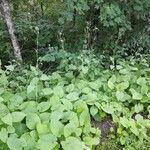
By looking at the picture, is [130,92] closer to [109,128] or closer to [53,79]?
Answer: [109,128]

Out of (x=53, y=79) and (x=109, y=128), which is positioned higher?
(x=53, y=79)

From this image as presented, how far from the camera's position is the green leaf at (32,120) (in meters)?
3.75

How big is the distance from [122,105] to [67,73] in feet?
3.10

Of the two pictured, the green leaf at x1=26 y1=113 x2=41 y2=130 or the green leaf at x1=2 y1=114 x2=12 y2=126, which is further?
the green leaf at x1=26 y1=113 x2=41 y2=130

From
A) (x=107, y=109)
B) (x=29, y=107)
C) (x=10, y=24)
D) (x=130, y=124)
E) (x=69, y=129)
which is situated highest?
(x=10, y=24)

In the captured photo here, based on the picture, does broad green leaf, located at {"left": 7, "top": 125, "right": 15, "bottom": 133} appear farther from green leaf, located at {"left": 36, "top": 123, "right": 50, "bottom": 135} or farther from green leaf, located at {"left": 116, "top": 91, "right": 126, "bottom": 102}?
green leaf, located at {"left": 116, "top": 91, "right": 126, "bottom": 102}

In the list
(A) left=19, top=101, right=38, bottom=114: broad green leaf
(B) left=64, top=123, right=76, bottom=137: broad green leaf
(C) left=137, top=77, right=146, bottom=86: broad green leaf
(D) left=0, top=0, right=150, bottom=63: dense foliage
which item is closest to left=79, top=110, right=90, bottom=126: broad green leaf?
(B) left=64, top=123, right=76, bottom=137: broad green leaf

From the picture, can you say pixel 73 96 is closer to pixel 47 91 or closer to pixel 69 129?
pixel 47 91

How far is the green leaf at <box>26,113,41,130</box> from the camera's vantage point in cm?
375

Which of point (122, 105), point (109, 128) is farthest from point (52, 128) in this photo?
point (122, 105)

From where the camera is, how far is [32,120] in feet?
12.4

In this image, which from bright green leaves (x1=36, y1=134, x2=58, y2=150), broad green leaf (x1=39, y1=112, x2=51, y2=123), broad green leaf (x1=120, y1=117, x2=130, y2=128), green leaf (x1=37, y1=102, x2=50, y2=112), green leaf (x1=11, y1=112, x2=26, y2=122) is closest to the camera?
bright green leaves (x1=36, y1=134, x2=58, y2=150)

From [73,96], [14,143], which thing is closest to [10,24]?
[73,96]

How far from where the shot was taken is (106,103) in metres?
4.38
